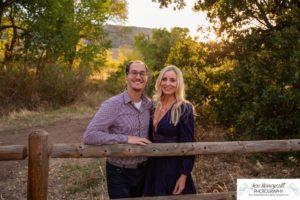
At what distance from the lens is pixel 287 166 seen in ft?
28.6

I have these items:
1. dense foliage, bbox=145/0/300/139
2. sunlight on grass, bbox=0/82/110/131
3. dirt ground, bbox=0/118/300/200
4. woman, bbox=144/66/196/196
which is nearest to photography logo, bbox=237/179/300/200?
woman, bbox=144/66/196/196

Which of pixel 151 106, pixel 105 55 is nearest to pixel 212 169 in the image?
pixel 151 106

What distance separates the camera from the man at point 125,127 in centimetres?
423

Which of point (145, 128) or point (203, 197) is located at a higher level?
point (145, 128)

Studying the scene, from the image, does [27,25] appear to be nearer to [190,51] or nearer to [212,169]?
[190,51]

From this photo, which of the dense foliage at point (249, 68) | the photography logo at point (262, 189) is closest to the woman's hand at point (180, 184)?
the photography logo at point (262, 189)

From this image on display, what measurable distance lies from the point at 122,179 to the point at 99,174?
4311mm

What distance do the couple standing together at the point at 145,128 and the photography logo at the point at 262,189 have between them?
22.9 inches

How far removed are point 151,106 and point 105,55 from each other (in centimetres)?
2529

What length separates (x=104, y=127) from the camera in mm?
4207

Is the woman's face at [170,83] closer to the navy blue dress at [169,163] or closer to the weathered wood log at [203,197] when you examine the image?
the navy blue dress at [169,163]

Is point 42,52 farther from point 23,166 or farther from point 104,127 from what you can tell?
point 104,127

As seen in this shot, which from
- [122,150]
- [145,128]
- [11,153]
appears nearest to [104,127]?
[122,150]

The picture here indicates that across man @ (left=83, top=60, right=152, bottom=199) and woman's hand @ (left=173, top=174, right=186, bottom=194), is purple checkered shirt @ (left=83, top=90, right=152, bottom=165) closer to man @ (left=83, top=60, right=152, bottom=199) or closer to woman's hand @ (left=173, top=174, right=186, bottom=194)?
man @ (left=83, top=60, right=152, bottom=199)
